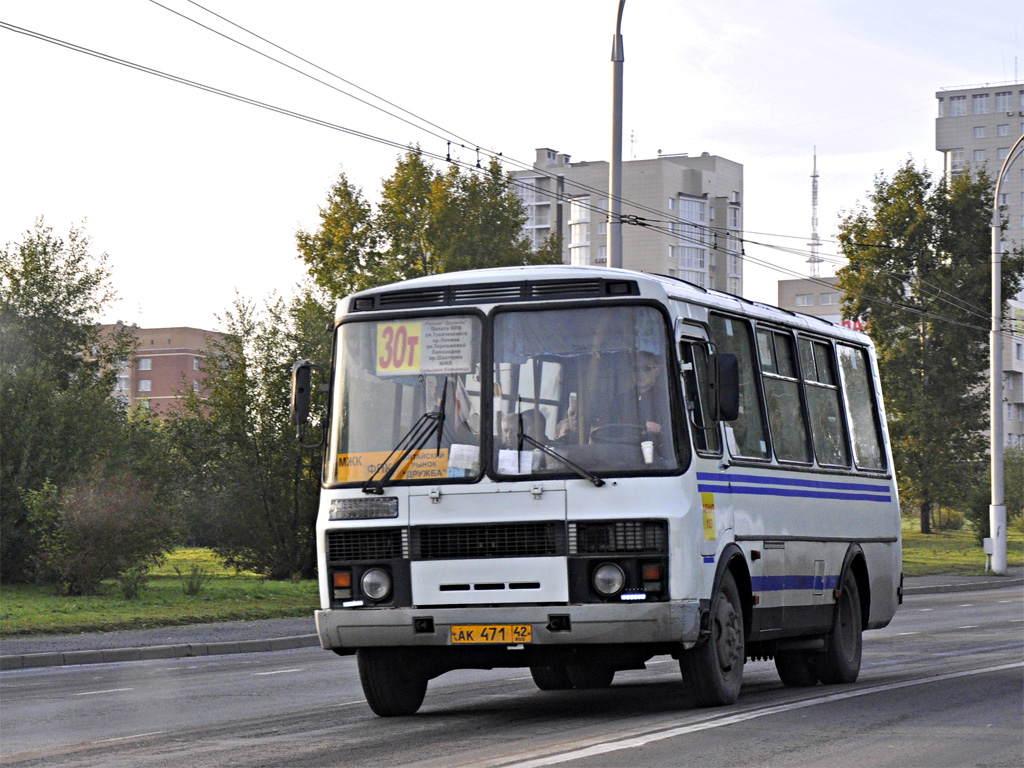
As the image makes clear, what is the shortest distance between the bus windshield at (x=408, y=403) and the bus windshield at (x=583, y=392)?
0.72 ft

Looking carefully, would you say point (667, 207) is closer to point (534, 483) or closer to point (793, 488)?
point (793, 488)

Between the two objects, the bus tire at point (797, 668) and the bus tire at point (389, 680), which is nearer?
the bus tire at point (389, 680)

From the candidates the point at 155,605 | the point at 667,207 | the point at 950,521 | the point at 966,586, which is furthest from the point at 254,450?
the point at 667,207

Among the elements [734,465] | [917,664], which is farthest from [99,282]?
[734,465]

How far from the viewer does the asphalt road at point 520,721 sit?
8.78 meters

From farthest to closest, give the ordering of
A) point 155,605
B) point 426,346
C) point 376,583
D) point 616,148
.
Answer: point 155,605 < point 616,148 < point 426,346 < point 376,583

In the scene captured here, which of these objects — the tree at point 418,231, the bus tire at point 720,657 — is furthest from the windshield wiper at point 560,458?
the tree at point 418,231

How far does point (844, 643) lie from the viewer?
13797mm

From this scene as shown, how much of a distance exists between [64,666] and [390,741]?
10.4 metres

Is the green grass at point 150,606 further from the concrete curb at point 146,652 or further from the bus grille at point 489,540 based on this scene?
the bus grille at point 489,540

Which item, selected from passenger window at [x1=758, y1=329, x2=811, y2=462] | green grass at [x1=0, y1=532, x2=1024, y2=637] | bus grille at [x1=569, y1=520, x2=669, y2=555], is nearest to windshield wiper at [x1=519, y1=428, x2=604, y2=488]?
bus grille at [x1=569, y1=520, x2=669, y2=555]

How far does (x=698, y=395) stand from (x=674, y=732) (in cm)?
238

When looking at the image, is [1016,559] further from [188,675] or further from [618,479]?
[618,479]

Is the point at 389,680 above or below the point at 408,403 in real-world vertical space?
below
